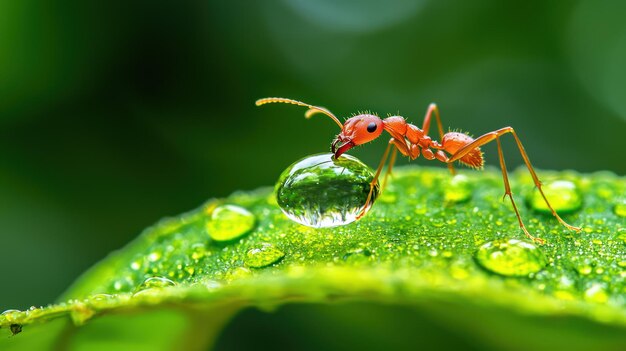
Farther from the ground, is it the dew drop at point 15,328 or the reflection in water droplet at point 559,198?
the reflection in water droplet at point 559,198

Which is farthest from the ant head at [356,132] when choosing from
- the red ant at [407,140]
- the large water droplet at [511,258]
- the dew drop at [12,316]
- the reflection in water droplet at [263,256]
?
the dew drop at [12,316]

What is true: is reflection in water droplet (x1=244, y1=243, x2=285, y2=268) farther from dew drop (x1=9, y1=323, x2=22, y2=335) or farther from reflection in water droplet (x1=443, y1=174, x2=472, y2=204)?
reflection in water droplet (x1=443, y1=174, x2=472, y2=204)

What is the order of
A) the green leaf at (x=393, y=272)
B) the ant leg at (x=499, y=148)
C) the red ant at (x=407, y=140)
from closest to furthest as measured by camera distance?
the green leaf at (x=393, y=272), the ant leg at (x=499, y=148), the red ant at (x=407, y=140)

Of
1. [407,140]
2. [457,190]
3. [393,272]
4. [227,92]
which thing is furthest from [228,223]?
[227,92]

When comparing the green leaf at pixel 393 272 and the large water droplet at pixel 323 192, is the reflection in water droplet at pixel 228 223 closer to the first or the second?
the green leaf at pixel 393 272

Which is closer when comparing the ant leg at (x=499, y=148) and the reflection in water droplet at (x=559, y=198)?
the reflection in water droplet at (x=559, y=198)

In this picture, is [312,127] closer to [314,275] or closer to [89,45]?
[89,45]
